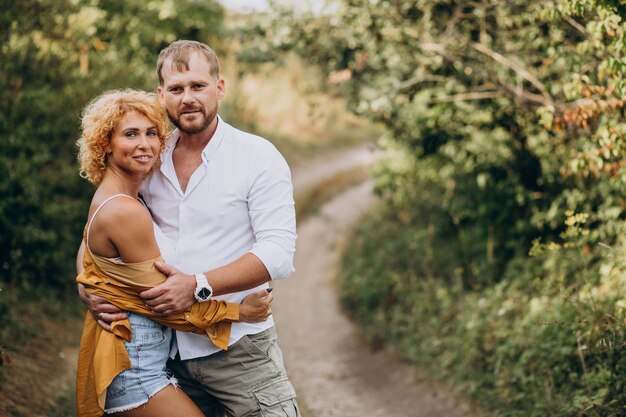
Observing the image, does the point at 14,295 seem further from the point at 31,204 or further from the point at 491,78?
the point at 491,78

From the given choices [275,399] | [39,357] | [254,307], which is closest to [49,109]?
[39,357]

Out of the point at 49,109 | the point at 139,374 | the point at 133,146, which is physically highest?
the point at 49,109

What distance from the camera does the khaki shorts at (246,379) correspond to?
9.47ft

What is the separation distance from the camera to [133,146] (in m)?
2.82

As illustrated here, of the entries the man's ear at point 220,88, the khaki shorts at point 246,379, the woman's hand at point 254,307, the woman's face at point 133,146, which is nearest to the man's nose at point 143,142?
the woman's face at point 133,146

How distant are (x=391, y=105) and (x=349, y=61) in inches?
30.7

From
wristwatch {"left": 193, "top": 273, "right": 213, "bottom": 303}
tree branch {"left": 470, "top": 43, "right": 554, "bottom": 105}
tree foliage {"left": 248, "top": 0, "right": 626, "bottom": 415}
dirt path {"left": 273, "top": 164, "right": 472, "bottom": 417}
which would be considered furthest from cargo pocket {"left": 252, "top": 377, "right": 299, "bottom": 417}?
tree branch {"left": 470, "top": 43, "right": 554, "bottom": 105}

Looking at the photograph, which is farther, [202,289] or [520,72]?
[520,72]

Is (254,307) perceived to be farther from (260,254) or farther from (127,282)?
(127,282)

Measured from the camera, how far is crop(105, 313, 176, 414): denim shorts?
8.95ft

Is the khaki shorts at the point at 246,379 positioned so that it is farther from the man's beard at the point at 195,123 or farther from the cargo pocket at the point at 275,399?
the man's beard at the point at 195,123

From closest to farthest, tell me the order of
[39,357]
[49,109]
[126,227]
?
[126,227], [39,357], [49,109]

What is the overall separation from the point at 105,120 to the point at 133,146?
0.48ft

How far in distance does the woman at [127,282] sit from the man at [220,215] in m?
0.09
